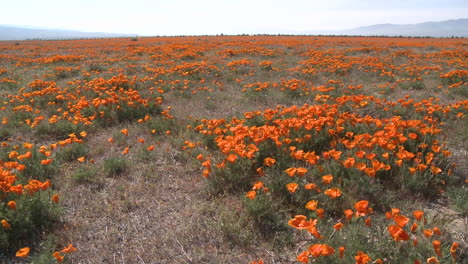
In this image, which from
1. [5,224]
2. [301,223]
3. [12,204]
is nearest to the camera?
[301,223]

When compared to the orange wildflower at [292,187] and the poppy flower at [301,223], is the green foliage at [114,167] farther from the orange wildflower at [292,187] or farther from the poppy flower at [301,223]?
the poppy flower at [301,223]

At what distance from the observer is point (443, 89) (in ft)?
27.6

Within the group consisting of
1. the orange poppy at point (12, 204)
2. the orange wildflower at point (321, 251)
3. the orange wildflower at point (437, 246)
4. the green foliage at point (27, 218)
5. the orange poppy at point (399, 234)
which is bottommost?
the green foliage at point (27, 218)

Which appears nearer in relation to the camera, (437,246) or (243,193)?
(437,246)

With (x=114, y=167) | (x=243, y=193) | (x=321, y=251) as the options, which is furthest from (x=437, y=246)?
(x=114, y=167)

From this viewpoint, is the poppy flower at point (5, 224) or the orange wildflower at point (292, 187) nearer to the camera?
the poppy flower at point (5, 224)

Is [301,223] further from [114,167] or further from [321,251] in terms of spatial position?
[114,167]

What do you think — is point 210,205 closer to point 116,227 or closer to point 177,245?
point 177,245

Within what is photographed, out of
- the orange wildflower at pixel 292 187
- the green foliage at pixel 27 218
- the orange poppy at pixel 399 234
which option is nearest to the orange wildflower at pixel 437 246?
the orange poppy at pixel 399 234

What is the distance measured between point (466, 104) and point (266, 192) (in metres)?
4.34

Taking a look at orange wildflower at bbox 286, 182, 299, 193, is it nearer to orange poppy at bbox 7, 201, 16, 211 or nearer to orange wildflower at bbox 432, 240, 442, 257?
orange wildflower at bbox 432, 240, 442, 257

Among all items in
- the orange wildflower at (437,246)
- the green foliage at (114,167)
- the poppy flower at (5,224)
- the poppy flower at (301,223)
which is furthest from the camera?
the green foliage at (114,167)

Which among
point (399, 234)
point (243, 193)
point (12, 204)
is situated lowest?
point (243, 193)

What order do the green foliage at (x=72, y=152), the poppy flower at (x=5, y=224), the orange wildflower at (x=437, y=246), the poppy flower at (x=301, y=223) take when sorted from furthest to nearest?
1. the green foliage at (x=72, y=152)
2. the poppy flower at (x=5, y=224)
3. the poppy flower at (x=301, y=223)
4. the orange wildflower at (x=437, y=246)
